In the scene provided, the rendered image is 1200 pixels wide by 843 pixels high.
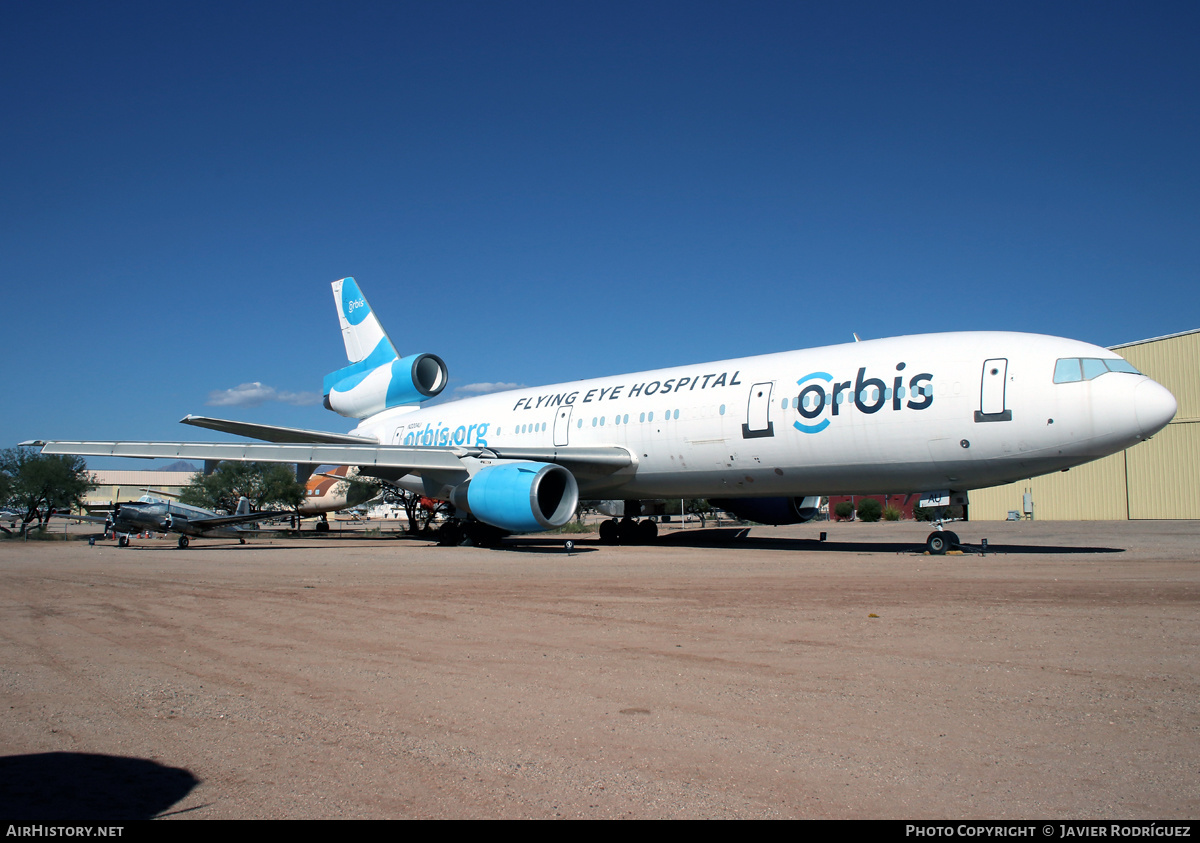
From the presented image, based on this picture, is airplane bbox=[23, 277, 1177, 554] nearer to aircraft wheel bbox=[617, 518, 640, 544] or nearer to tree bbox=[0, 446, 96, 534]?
aircraft wheel bbox=[617, 518, 640, 544]

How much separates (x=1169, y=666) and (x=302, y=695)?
5624 millimetres

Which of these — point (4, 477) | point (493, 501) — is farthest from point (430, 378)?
point (4, 477)

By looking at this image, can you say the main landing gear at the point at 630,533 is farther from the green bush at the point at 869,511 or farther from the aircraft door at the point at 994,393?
the green bush at the point at 869,511

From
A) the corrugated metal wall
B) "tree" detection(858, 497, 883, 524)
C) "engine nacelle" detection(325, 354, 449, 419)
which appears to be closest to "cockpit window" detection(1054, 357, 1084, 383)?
"engine nacelle" detection(325, 354, 449, 419)

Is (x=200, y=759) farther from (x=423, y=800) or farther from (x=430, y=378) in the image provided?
(x=430, y=378)

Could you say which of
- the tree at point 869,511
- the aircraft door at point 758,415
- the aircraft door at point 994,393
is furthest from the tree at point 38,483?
the tree at point 869,511

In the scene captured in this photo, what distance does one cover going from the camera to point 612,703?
4.35 m

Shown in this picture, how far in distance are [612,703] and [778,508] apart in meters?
17.4

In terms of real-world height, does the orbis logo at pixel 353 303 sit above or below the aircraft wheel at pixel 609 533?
above

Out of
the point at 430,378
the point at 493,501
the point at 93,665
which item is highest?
the point at 430,378

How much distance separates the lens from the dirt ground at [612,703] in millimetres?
3037

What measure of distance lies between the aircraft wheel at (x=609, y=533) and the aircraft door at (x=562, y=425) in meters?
3.47

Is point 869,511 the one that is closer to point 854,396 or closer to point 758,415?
point 758,415

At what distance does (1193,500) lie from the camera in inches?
1156
